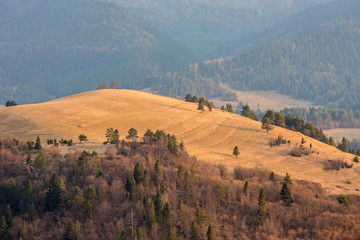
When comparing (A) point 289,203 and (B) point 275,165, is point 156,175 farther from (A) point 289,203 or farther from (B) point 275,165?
(B) point 275,165

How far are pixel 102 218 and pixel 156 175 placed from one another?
11692 millimetres

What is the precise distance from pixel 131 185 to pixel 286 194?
71.5 feet

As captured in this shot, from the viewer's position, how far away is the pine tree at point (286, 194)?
59.7m

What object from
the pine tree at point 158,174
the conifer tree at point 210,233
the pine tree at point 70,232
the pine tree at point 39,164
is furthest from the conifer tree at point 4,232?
the conifer tree at point 210,233

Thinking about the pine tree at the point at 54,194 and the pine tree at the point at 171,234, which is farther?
the pine tree at the point at 54,194

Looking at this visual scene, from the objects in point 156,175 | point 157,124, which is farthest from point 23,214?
point 157,124

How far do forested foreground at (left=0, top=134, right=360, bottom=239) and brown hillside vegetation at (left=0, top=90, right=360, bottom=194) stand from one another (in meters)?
13.7

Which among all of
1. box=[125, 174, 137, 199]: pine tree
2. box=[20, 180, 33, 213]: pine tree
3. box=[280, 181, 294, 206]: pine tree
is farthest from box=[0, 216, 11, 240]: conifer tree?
box=[280, 181, 294, 206]: pine tree

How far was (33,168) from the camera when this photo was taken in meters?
67.0

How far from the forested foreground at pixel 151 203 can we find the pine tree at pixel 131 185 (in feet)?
0.45

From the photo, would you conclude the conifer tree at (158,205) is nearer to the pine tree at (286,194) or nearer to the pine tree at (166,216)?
the pine tree at (166,216)

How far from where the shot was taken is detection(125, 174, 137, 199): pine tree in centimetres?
5997

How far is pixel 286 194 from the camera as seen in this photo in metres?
60.0

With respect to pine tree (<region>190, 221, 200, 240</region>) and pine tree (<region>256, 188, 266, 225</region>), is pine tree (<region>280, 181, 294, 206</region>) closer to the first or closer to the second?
pine tree (<region>256, 188, 266, 225</region>)
